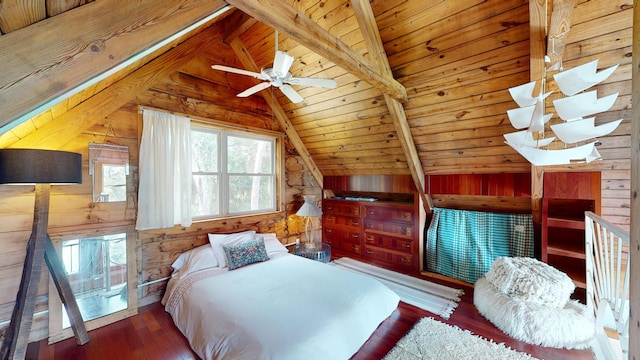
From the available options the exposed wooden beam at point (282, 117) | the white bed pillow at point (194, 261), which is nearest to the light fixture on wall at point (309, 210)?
the exposed wooden beam at point (282, 117)

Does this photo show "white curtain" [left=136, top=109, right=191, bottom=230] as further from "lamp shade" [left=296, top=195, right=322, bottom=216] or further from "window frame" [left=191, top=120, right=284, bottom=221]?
"lamp shade" [left=296, top=195, right=322, bottom=216]

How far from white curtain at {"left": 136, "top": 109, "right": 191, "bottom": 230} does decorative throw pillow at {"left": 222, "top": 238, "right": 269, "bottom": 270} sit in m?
0.61

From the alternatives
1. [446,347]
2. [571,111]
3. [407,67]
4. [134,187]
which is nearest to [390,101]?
[407,67]

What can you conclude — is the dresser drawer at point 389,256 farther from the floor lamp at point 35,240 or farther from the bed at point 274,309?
the floor lamp at point 35,240

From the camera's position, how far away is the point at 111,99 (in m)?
2.34

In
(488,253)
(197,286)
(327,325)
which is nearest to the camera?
(327,325)

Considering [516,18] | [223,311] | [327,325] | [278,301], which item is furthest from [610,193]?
[223,311]

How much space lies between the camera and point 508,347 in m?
2.06

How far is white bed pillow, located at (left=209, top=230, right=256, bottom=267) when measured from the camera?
2881mm

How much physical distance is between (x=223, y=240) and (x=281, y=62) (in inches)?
88.4

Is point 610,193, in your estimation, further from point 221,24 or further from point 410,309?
point 221,24

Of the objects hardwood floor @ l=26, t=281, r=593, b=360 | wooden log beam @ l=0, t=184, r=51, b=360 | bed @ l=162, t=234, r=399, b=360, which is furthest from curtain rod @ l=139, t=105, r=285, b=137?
hardwood floor @ l=26, t=281, r=593, b=360

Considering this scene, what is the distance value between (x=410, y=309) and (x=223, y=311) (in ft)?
6.35

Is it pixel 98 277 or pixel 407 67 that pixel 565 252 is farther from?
pixel 98 277
